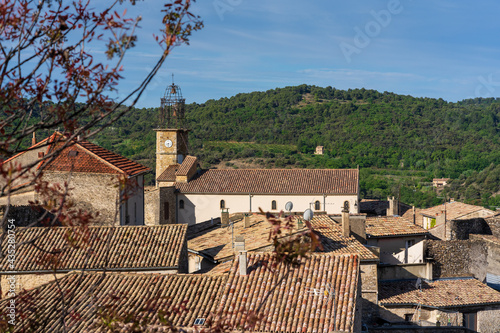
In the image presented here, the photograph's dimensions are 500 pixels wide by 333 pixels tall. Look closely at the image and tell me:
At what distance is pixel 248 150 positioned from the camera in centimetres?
6644

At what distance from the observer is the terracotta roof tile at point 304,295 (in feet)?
34.6

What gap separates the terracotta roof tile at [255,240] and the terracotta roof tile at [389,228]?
3116mm

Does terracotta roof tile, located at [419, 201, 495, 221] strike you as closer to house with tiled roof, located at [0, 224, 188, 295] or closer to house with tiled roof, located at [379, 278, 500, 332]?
house with tiled roof, located at [379, 278, 500, 332]

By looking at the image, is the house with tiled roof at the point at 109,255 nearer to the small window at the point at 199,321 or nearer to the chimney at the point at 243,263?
the chimney at the point at 243,263

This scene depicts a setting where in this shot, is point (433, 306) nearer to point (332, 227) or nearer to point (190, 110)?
point (332, 227)

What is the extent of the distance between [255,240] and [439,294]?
649 centimetres

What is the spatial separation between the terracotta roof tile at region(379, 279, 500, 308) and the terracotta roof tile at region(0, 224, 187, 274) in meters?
6.82

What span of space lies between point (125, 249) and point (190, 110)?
76.9 metres

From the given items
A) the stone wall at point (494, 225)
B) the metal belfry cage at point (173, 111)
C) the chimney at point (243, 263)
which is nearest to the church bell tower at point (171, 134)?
the metal belfry cage at point (173, 111)

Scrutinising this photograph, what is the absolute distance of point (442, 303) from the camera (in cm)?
1800

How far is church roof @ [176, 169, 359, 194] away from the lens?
35.4 m

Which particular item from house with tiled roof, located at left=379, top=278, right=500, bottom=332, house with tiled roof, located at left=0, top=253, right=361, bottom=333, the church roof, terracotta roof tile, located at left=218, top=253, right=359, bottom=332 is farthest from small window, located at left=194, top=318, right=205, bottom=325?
the church roof

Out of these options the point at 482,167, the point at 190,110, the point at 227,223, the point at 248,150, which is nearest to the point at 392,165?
the point at 482,167

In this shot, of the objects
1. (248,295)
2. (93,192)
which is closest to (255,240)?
(248,295)
